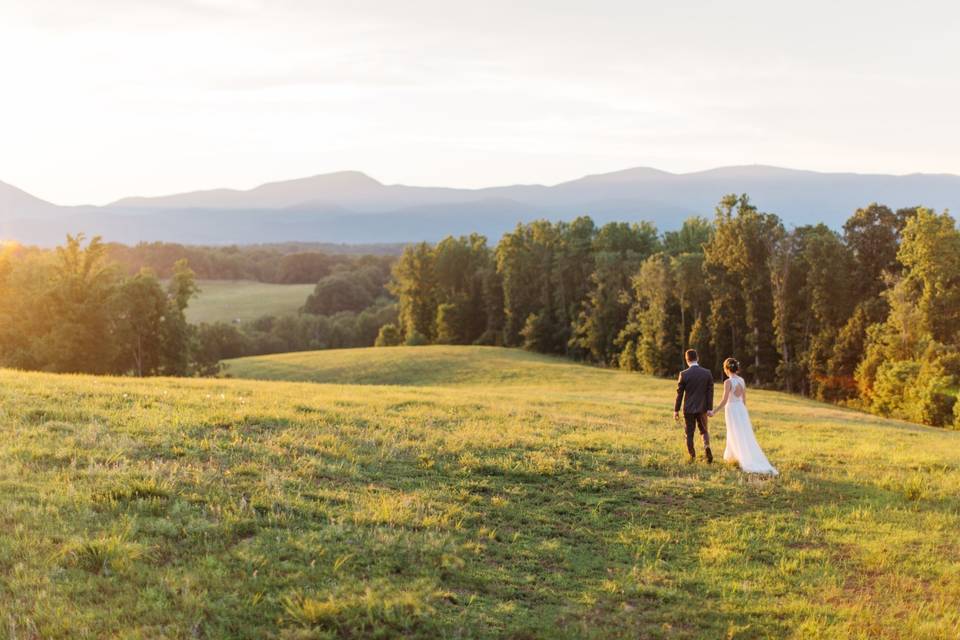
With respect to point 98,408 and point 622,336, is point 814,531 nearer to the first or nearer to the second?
point 98,408

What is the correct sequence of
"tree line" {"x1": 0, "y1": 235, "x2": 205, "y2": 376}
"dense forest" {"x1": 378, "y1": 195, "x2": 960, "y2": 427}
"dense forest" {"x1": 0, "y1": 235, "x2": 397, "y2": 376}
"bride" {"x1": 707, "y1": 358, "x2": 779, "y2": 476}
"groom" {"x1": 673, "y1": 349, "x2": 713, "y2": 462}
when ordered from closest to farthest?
"bride" {"x1": 707, "y1": 358, "x2": 779, "y2": 476} < "groom" {"x1": 673, "y1": 349, "x2": 713, "y2": 462} < "tree line" {"x1": 0, "y1": 235, "x2": 205, "y2": 376} < "dense forest" {"x1": 0, "y1": 235, "x2": 397, "y2": 376} < "dense forest" {"x1": 378, "y1": 195, "x2": 960, "y2": 427}

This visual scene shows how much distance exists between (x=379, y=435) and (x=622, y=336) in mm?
71978

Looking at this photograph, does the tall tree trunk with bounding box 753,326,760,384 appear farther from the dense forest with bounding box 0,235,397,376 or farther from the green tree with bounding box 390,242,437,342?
the dense forest with bounding box 0,235,397,376

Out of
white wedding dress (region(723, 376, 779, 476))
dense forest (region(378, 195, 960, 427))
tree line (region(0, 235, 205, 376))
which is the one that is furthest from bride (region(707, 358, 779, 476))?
tree line (region(0, 235, 205, 376))

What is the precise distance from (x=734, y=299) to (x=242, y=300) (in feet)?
359

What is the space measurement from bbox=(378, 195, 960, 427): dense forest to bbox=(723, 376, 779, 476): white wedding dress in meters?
44.2

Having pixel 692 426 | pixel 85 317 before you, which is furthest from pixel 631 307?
pixel 692 426

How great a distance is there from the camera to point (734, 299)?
79188 mm

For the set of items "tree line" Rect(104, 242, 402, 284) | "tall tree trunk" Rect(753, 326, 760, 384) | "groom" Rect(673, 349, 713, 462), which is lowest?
"tall tree trunk" Rect(753, 326, 760, 384)

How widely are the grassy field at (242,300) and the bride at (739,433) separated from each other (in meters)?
121

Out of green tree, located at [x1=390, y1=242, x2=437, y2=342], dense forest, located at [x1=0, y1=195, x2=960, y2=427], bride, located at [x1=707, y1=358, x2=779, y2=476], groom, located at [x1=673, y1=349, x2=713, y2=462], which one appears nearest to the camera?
bride, located at [x1=707, y1=358, x2=779, y2=476]

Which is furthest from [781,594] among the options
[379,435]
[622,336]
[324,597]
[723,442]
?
[622,336]

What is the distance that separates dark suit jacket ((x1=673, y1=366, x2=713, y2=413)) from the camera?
17.0 m

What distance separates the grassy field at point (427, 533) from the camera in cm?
799
